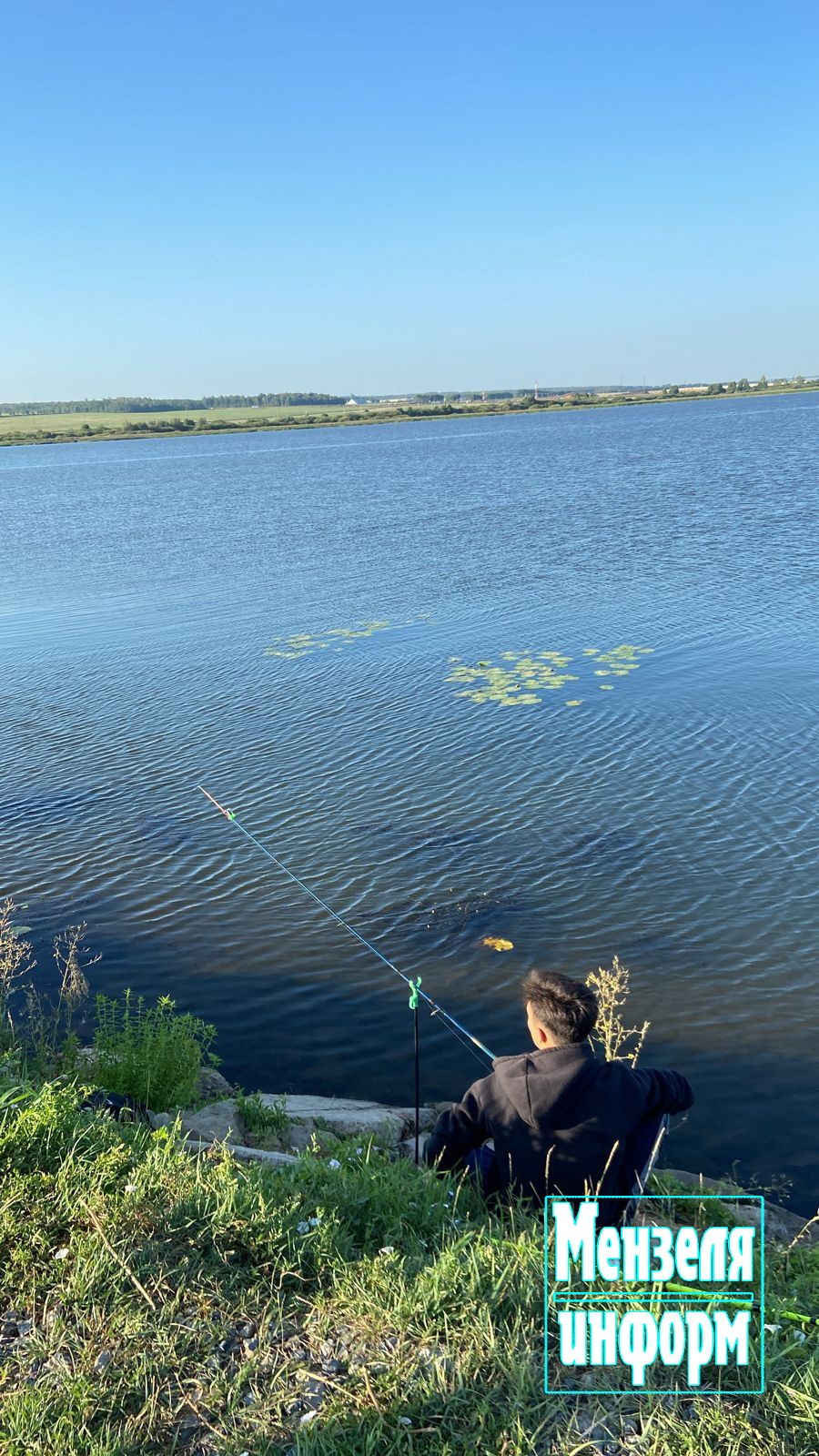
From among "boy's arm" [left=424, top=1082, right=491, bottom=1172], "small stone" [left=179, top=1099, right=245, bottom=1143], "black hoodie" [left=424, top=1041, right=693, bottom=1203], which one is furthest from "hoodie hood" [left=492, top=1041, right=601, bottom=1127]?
"small stone" [left=179, top=1099, right=245, bottom=1143]

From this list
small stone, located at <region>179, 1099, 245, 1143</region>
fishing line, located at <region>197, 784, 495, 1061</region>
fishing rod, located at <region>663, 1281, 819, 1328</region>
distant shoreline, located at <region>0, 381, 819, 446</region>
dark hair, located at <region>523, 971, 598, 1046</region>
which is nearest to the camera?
fishing rod, located at <region>663, 1281, 819, 1328</region>

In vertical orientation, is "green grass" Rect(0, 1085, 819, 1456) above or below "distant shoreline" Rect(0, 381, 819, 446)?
below

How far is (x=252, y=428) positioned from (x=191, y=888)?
17255 centimetres

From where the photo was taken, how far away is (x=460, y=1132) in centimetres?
445

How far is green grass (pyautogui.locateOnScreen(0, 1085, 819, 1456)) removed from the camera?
11.2 feet

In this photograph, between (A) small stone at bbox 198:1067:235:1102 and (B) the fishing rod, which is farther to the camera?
→ (A) small stone at bbox 198:1067:235:1102

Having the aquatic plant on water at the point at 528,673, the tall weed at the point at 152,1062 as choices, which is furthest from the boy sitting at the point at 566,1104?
the aquatic plant on water at the point at 528,673

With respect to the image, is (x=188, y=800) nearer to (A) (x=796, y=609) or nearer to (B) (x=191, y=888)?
(B) (x=191, y=888)

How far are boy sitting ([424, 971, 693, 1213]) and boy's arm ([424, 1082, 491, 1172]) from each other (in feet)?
0.04
